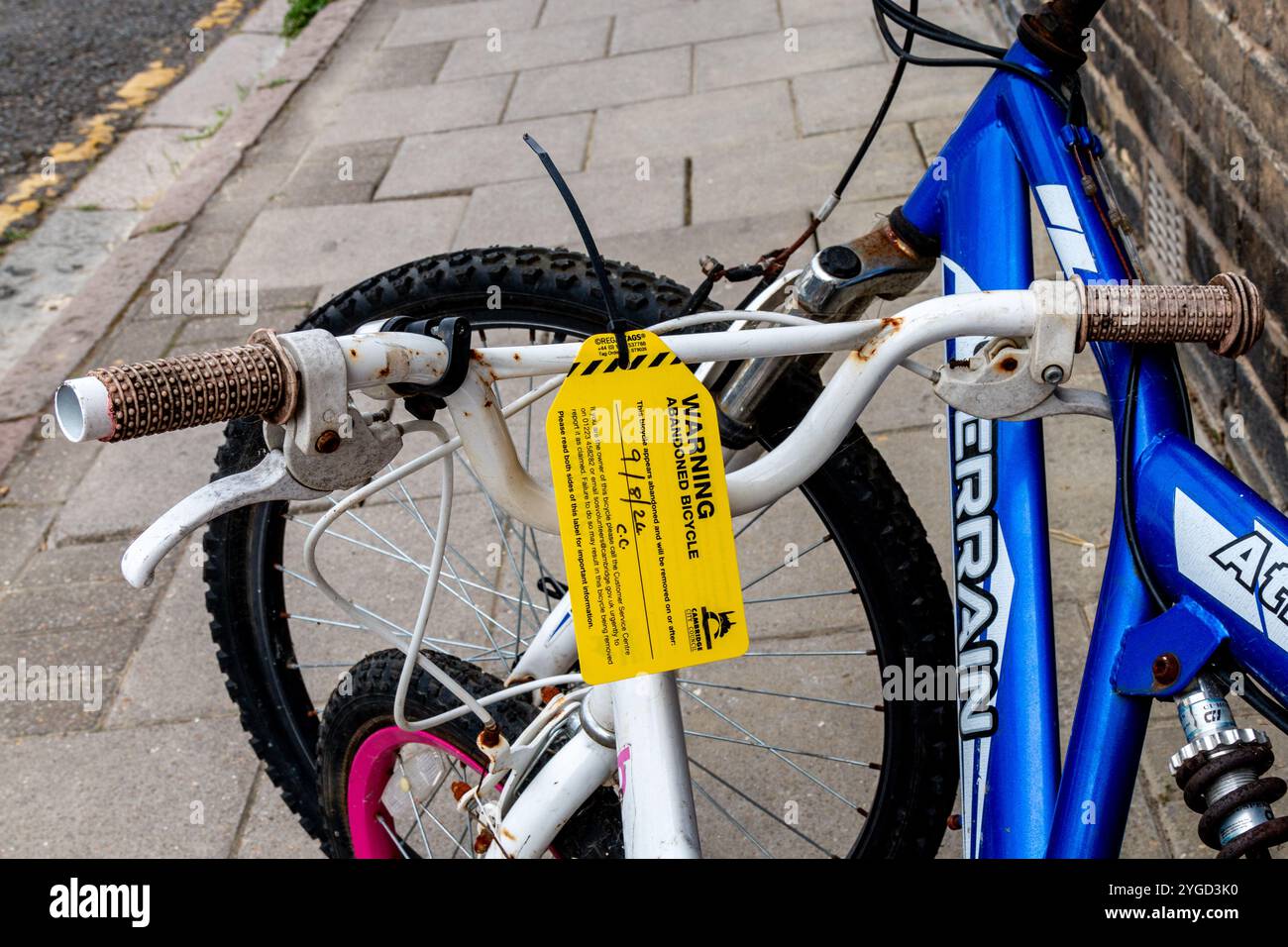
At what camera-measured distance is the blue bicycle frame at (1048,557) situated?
950mm

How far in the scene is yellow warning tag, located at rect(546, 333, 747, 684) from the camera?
0.90 metres

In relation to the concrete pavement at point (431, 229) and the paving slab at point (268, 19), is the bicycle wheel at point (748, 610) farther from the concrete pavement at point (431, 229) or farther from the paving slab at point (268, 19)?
the paving slab at point (268, 19)

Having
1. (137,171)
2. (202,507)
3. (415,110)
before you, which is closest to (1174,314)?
(202,507)

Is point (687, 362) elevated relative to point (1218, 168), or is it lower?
elevated

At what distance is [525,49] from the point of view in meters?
5.00

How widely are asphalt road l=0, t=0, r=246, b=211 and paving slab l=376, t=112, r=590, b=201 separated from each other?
5.69 ft

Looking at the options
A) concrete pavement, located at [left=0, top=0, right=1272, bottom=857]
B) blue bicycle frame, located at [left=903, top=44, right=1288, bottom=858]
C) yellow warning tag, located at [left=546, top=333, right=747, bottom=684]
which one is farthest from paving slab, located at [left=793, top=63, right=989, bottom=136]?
yellow warning tag, located at [left=546, top=333, right=747, bottom=684]

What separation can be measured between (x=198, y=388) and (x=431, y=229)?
10.0 ft

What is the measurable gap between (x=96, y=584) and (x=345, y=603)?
168 cm

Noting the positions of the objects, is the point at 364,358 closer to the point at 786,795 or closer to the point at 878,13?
the point at 878,13

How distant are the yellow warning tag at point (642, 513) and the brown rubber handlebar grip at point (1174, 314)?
27 cm

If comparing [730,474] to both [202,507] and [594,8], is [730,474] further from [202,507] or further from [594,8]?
[594,8]

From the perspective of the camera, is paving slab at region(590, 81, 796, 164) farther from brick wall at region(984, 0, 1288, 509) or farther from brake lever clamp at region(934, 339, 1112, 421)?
brake lever clamp at region(934, 339, 1112, 421)

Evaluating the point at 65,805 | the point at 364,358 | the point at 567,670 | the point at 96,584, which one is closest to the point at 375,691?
the point at 567,670
